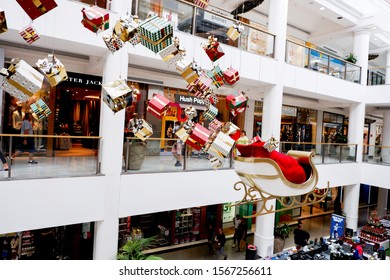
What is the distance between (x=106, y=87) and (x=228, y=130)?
106 centimetres

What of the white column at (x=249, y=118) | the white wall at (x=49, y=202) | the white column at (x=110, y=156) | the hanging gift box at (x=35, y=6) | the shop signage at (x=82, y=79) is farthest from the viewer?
the white column at (x=249, y=118)

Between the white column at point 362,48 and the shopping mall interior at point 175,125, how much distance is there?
8cm

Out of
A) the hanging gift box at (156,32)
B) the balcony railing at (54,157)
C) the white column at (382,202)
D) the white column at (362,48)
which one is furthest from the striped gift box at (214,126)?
the white column at (382,202)

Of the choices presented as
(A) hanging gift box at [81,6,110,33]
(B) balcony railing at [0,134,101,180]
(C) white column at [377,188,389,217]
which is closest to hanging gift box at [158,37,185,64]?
(A) hanging gift box at [81,6,110,33]

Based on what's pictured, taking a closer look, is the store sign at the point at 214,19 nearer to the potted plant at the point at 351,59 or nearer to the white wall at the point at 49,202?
the white wall at the point at 49,202

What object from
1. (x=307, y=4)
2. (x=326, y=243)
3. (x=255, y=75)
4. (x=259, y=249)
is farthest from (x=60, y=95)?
(x=326, y=243)

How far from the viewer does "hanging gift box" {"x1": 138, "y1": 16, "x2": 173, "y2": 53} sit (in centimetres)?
191

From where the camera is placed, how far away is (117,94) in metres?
2.08

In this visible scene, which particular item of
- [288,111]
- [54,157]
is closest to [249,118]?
[288,111]

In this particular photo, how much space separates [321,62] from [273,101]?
10.4 ft

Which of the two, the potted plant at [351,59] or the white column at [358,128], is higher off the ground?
the potted plant at [351,59]

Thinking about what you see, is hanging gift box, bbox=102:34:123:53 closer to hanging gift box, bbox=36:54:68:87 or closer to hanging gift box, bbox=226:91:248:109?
hanging gift box, bbox=36:54:68:87

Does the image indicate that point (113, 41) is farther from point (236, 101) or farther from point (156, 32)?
point (236, 101)

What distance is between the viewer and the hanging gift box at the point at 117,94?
6.82ft
